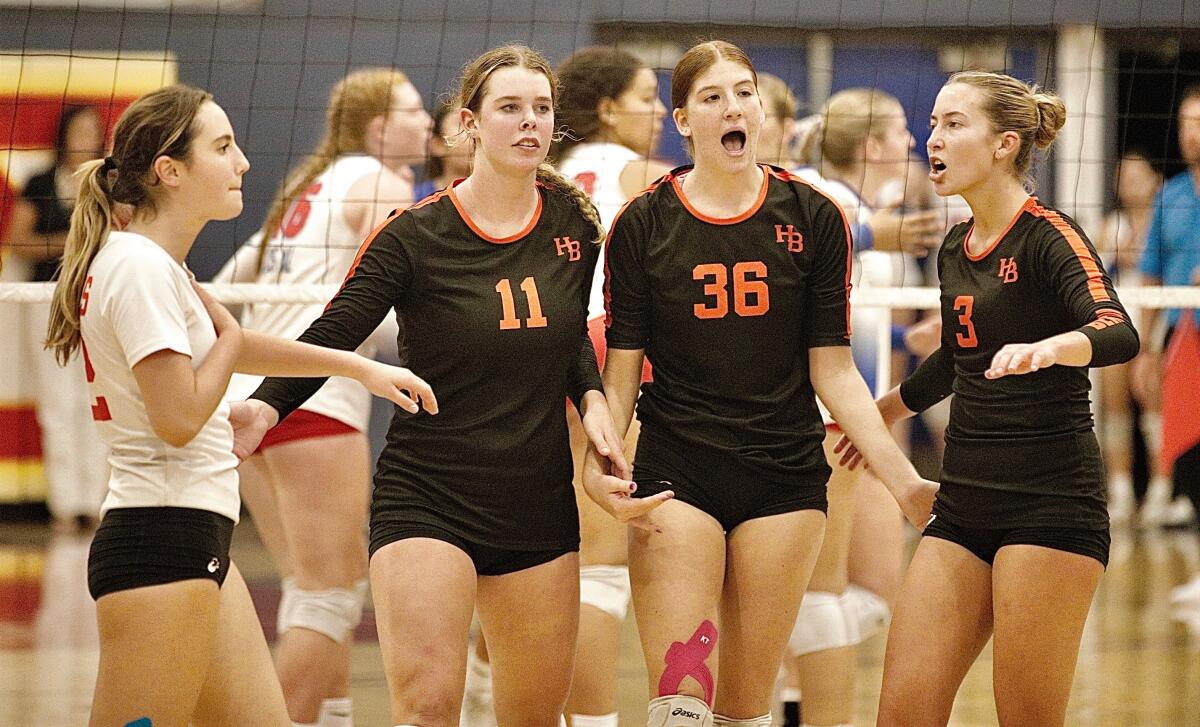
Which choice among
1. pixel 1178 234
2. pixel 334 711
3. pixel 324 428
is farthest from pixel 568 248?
pixel 1178 234

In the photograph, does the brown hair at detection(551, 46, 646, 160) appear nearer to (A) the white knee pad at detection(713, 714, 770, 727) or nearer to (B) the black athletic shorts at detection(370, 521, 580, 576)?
(B) the black athletic shorts at detection(370, 521, 580, 576)

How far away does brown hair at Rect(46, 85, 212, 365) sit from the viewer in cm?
313

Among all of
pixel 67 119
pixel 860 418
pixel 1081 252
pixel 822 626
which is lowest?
pixel 822 626

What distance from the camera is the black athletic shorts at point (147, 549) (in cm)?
302

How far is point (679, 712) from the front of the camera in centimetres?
334

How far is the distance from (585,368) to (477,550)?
50 centimetres

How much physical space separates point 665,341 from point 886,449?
59 centimetres

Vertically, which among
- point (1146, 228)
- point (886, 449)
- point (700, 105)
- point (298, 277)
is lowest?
point (886, 449)

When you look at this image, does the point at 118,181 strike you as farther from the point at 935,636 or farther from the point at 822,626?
the point at 822,626

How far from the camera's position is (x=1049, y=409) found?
11.3ft

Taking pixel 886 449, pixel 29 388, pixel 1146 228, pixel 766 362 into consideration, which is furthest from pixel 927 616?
pixel 29 388

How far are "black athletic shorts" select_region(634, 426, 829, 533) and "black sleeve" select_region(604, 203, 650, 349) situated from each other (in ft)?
0.89

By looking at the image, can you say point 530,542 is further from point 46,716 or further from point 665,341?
point 46,716

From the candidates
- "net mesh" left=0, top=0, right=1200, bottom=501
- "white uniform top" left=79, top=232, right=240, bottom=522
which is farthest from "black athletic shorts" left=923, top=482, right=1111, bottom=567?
"net mesh" left=0, top=0, right=1200, bottom=501
